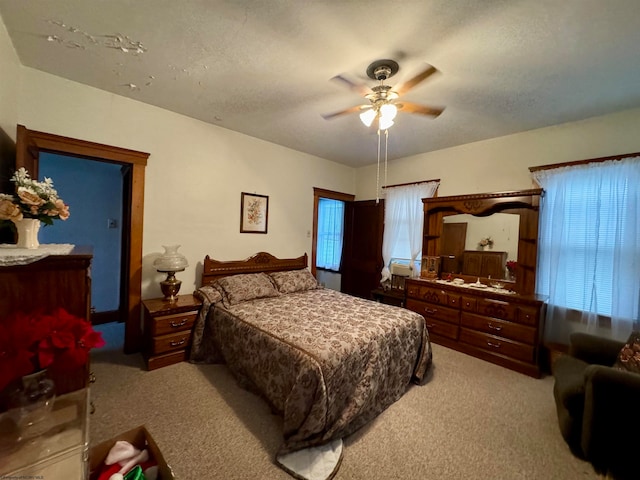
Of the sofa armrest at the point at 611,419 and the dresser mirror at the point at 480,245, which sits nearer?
the sofa armrest at the point at 611,419

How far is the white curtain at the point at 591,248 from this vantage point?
101 inches

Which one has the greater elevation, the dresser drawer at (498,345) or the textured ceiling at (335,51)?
the textured ceiling at (335,51)

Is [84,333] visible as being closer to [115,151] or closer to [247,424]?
[247,424]

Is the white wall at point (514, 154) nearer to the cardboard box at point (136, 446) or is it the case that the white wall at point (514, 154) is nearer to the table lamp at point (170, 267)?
the table lamp at point (170, 267)

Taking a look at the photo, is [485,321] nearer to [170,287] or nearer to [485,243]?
[485,243]

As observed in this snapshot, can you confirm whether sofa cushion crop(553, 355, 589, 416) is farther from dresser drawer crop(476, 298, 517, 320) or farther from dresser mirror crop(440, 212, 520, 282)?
dresser mirror crop(440, 212, 520, 282)

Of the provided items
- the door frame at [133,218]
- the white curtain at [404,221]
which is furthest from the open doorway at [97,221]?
the white curtain at [404,221]

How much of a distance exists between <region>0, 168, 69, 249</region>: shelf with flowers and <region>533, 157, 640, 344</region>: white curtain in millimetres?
4408

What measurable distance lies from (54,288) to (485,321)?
3.73 m

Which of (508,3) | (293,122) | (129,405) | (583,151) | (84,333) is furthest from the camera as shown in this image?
(293,122)

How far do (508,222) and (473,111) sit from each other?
1.50m

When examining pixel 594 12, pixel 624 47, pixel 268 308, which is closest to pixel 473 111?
pixel 624 47

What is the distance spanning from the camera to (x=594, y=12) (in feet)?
4.91

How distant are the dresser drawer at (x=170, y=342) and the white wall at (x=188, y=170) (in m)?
0.63
